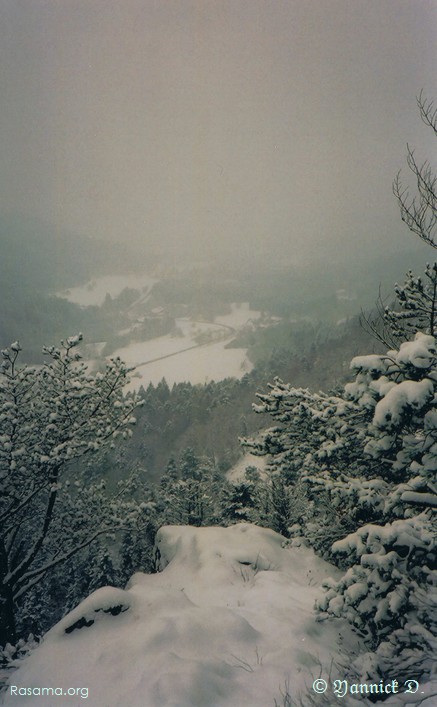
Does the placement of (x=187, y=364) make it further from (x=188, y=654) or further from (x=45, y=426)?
(x=188, y=654)

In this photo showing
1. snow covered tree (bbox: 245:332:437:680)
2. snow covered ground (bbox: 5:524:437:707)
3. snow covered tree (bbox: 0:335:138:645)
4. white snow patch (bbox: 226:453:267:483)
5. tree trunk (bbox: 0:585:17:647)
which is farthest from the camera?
white snow patch (bbox: 226:453:267:483)

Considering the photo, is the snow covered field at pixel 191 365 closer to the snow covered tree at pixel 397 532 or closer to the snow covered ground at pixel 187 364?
the snow covered ground at pixel 187 364

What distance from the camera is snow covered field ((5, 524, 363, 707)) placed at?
4.27 meters

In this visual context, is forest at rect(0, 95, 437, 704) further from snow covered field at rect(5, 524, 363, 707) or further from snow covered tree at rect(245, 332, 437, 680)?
Result: snow covered field at rect(5, 524, 363, 707)

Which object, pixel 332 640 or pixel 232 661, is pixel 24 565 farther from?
pixel 332 640

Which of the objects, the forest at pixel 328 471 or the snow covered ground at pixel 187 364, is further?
the snow covered ground at pixel 187 364

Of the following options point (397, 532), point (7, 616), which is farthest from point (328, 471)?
point (7, 616)

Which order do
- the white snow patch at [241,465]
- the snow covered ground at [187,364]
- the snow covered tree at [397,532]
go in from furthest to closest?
the snow covered ground at [187,364] → the white snow patch at [241,465] → the snow covered tree at [397,532]

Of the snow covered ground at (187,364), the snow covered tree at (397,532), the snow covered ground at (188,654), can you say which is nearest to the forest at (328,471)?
the snow covered tree at (397,532)

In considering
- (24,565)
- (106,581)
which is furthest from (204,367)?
(24,565)

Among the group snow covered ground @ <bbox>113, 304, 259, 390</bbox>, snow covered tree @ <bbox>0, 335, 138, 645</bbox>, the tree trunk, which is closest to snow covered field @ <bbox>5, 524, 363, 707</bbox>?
snow covered tree @ <bbox>0, 335, 138, 645</bbox>

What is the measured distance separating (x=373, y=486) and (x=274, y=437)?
2465 mm

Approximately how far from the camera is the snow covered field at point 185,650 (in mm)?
4266

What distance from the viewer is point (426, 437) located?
4.38 m
